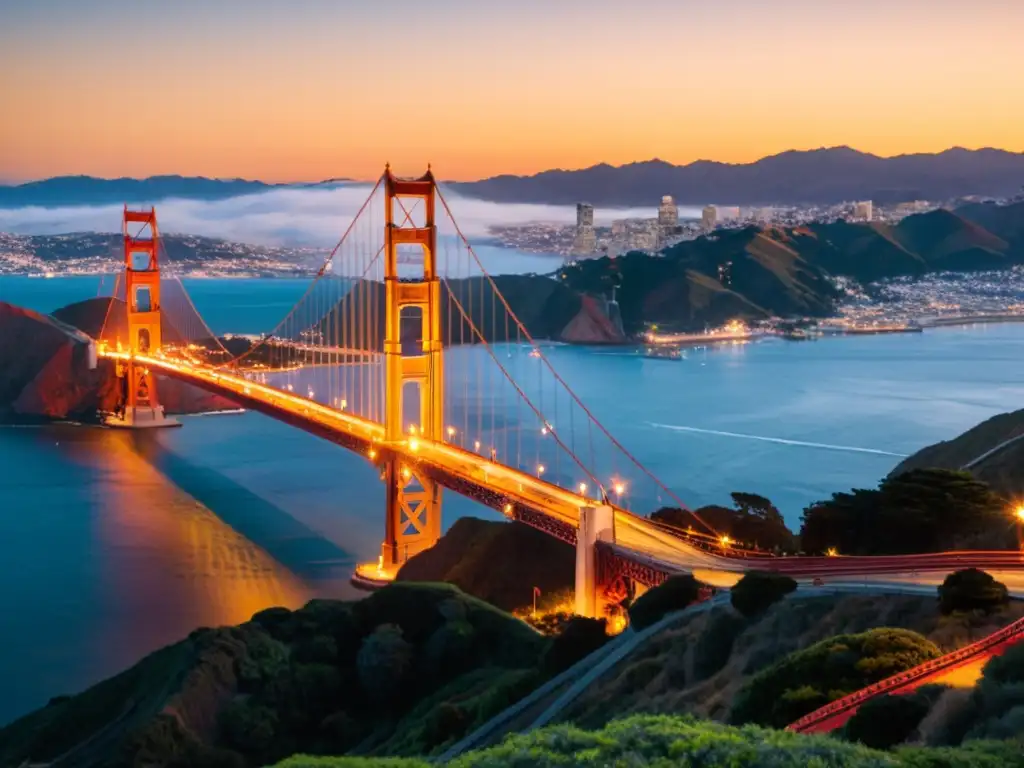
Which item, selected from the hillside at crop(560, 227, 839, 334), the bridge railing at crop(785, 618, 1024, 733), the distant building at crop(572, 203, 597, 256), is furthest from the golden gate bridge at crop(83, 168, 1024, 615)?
the distant building at crop(572, 203, 597, 256)

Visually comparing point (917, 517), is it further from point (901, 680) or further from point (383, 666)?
point (901, 680)

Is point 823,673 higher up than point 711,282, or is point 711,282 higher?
point 711,282

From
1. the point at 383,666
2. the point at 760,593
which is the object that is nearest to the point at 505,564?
the point at 383,666

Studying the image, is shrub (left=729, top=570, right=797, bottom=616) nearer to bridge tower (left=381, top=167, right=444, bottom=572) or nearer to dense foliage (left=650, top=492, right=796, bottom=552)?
dense foliage (left=650, top=492, right=796, bottom=552)

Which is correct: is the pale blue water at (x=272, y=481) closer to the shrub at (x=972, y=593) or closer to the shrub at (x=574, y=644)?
the shrub at (x=574, y=644)

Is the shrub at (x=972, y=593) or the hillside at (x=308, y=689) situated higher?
the shrub at (x=972, y=593)

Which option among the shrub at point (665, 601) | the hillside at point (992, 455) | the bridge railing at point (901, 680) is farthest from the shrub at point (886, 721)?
the hillside at point (992, 455)
